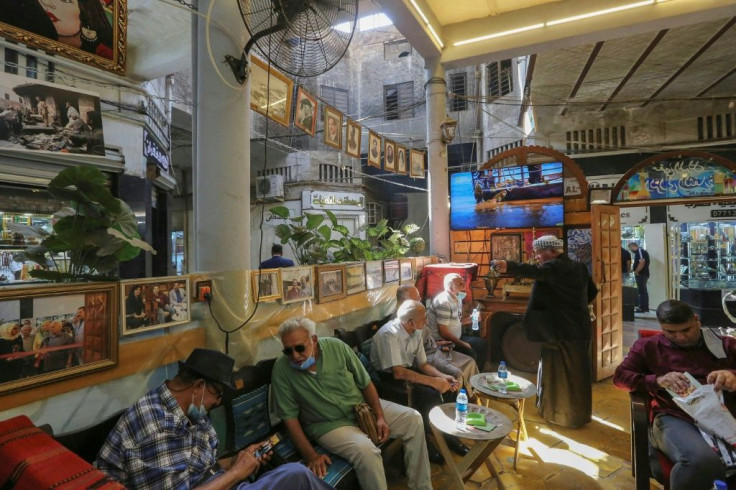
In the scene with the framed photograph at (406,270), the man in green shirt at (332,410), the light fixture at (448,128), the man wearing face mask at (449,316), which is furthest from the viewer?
the light fixture at (448,128)

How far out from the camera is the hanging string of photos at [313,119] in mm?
3160

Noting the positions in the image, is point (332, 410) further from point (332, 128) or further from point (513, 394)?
point (332, 128)

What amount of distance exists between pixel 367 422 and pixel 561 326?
2.42 m

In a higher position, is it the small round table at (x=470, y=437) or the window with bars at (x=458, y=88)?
the window with bars at (x=458, y=88)

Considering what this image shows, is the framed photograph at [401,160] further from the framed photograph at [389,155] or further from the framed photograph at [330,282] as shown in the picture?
the framed photograph at [330,282]

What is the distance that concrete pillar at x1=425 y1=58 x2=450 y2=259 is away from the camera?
639 cm

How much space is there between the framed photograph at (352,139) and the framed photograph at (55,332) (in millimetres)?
3299

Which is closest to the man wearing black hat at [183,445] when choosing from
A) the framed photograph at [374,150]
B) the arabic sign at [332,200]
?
the framed photograph at [374,150]

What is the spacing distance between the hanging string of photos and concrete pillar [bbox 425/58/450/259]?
0.29 m

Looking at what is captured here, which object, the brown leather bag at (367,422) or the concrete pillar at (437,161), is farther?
the concrete pillar at (437,161)

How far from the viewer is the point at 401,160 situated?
614cm

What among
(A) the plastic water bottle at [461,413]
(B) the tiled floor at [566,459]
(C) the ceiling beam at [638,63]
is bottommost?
(B) the tiled floor at [566,459]

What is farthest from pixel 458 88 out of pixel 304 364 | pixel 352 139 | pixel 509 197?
pixel 304 364

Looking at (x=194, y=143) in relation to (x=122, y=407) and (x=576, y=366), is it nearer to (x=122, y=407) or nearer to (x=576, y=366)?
(x=122, y=407)
